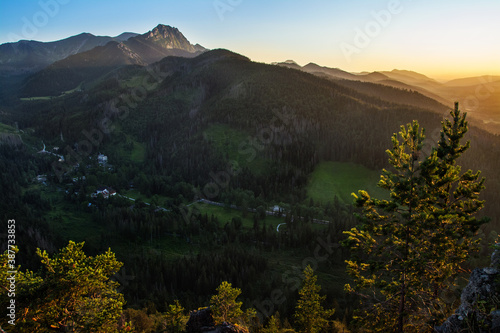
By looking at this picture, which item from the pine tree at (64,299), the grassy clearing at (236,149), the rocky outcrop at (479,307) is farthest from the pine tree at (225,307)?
the grassy clearing at (236,149)

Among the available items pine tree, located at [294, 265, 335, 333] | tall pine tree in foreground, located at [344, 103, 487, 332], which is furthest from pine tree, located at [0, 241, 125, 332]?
pine tree, located at [294, 265, 335, 333]

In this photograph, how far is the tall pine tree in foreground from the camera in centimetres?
2261

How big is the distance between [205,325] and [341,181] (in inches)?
5245

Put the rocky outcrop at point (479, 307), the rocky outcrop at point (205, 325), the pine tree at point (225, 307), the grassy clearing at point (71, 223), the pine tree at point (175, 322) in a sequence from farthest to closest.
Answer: the grassy clearing at point (71, 223) → the pine tree at point (175, 322) → the pine tree at point (225, 307) → the rocky outcrop at point (205, 325) → the rocky outcrop at point (479, 307)

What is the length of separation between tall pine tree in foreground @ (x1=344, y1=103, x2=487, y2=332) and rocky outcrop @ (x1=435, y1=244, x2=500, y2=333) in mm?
2990

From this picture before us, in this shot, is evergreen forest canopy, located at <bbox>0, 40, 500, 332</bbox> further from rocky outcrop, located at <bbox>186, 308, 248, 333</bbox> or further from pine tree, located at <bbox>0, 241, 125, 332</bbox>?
rocky outcrop, located at <bbox>186, 308, 248, 333</bbox>

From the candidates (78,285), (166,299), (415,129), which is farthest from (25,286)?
(166,299)

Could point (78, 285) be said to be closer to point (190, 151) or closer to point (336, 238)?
point (336, 238)

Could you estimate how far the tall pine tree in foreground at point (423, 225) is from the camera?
22609 millimetres

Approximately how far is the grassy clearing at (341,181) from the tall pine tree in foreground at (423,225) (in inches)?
4597

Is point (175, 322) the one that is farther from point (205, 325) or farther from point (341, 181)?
point (341, 181)

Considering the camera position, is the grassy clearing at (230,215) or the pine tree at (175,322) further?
the grassy clearing at (230,215)

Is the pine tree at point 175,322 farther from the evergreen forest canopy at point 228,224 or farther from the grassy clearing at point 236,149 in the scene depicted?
the grassy clearing at point 236,149

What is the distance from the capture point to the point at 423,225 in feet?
75.6
